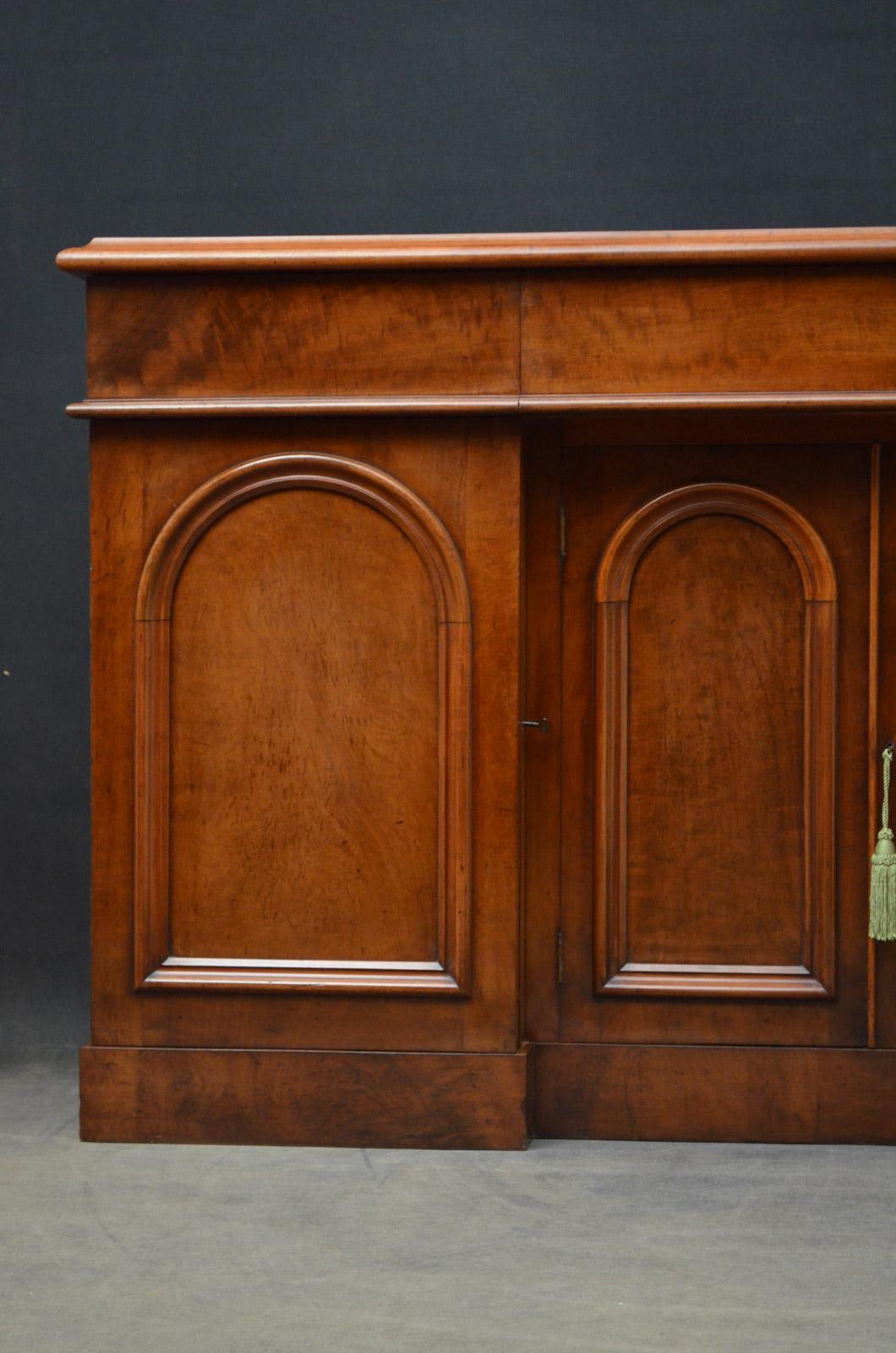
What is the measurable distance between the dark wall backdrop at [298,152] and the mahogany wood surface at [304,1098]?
1140 mm

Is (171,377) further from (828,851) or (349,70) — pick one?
(828,851)

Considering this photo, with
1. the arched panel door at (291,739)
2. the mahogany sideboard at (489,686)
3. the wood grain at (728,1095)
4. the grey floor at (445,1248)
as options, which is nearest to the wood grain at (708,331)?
the mahogany sideboard at (489,686)

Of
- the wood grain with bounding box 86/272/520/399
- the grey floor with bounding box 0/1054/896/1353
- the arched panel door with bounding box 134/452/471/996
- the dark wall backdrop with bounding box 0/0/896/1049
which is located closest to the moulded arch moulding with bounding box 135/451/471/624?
the arched panel door with bounding box 134/452/471/996

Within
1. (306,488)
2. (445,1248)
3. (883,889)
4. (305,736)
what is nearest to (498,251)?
(306,488)

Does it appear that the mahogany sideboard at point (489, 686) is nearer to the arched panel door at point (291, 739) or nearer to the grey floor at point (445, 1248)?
the arched panel door at point (291, 739)

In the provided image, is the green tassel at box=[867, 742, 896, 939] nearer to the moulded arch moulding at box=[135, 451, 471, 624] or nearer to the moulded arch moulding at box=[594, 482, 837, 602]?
the moulded arch moulding at box=[594, 482, 837, 602]

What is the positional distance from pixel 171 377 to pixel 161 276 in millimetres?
248

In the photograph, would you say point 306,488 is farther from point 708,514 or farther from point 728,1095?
point 728,1095

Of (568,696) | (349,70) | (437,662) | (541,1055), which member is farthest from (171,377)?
(541,1055)

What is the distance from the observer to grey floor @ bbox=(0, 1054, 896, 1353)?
270 centimetres

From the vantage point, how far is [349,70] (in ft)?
15.4

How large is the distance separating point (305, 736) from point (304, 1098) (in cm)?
87

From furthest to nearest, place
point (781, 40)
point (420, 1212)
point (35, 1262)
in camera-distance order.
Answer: point (781, 40), point (420, 1212), point (35, 1262)

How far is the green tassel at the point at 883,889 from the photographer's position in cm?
362
